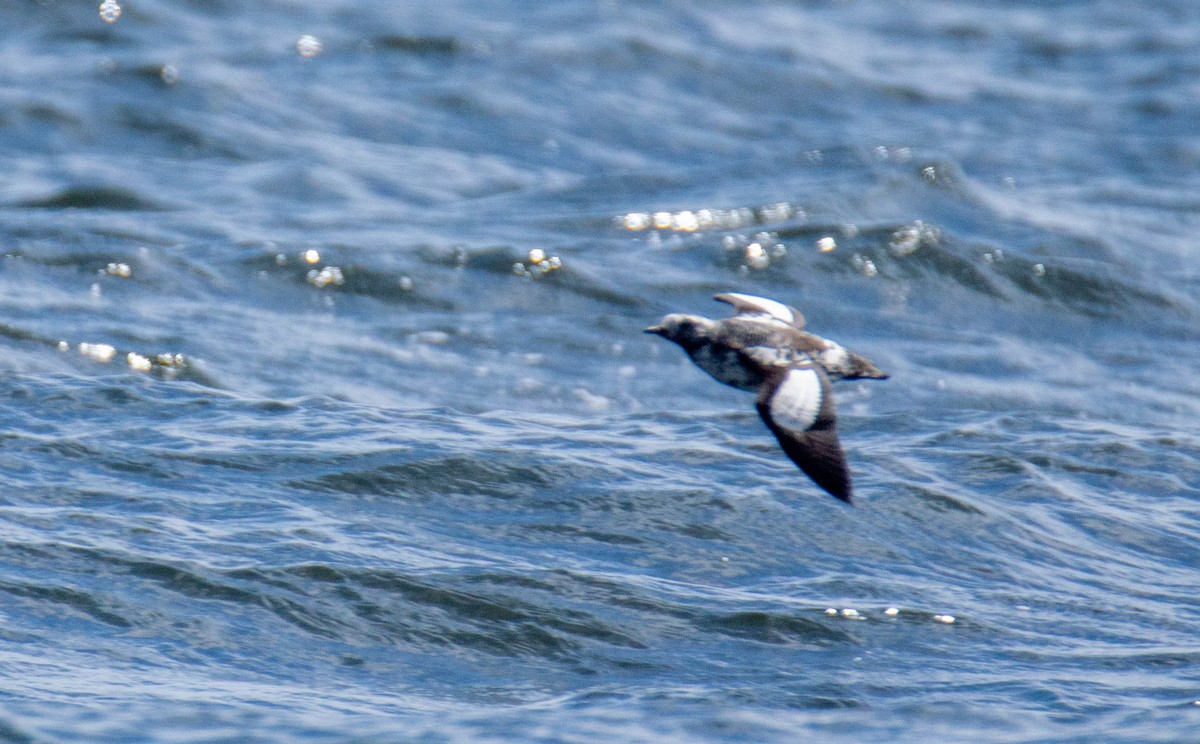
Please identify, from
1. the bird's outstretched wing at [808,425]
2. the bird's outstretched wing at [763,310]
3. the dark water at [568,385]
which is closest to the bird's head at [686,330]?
the bird's outstretched wing at [808,425]

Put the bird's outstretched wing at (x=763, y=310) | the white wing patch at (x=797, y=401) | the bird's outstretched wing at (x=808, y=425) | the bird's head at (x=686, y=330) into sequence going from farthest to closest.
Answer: the bird's outstretched wing at (x=763, y=310) < the bird's head at (x=686, y=330) < the white wing patch at (x=797, y=401) < the bird's outstretched wing at (x=808, y=425)

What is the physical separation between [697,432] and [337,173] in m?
6.21

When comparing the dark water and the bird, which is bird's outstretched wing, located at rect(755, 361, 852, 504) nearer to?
the bird

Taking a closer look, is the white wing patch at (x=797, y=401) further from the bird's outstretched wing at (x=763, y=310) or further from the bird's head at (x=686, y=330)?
the bird's outstretched wing at (x=763, y=310)

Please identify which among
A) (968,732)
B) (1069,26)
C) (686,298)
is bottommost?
(968,732)

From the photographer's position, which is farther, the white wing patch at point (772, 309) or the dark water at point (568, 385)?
the white wing patch at point (772, 309)

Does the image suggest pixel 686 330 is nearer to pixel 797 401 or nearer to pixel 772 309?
pixel 797 401

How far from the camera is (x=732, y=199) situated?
607 inches

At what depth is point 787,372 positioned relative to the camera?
6.96 metres

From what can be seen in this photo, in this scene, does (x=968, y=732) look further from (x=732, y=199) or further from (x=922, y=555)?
(x=732, y=199)

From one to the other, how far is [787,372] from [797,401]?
1.15 feet

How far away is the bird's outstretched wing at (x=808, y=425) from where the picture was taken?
634 centimetres

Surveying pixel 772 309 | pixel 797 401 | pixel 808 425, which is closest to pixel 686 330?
pixel 797 401

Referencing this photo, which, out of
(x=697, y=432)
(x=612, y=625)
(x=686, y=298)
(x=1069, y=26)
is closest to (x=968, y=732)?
(x=612, y=625)
